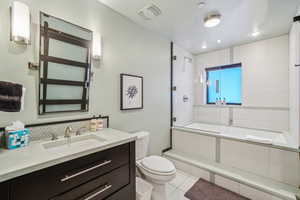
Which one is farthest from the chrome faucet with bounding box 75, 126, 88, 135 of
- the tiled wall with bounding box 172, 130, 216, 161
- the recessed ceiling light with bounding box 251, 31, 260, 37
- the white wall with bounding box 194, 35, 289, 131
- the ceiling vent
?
the recessed ceiling light with bounding box 251, 31, 260, 37

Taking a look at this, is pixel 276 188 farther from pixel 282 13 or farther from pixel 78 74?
pixel 78 74

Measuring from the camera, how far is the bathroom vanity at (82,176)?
2.33 feet

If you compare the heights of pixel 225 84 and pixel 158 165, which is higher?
pixel 225 84

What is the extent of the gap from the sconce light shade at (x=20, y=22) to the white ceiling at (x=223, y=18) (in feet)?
2.79

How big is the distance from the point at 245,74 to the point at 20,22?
3522mm

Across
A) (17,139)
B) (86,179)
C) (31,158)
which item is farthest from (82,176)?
(17,139)

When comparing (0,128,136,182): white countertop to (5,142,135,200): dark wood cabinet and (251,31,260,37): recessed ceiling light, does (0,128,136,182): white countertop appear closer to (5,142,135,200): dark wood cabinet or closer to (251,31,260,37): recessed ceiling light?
(5,142,135,200): dark wood cabinet

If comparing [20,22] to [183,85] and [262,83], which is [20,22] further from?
[262,83]

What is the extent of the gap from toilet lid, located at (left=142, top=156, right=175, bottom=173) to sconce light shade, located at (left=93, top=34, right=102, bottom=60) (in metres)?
1.42

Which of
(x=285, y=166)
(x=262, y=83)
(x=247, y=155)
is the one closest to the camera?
(x=285, y=166)

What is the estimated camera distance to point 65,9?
4.31ft

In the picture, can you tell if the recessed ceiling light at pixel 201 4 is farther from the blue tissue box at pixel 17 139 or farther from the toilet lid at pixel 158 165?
the blue tissue box at pixel 17 139

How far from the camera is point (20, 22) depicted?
3.29ft

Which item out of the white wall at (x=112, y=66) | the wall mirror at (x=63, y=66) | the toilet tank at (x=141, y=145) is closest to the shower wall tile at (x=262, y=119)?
the white wall at (x=112, y=66)
